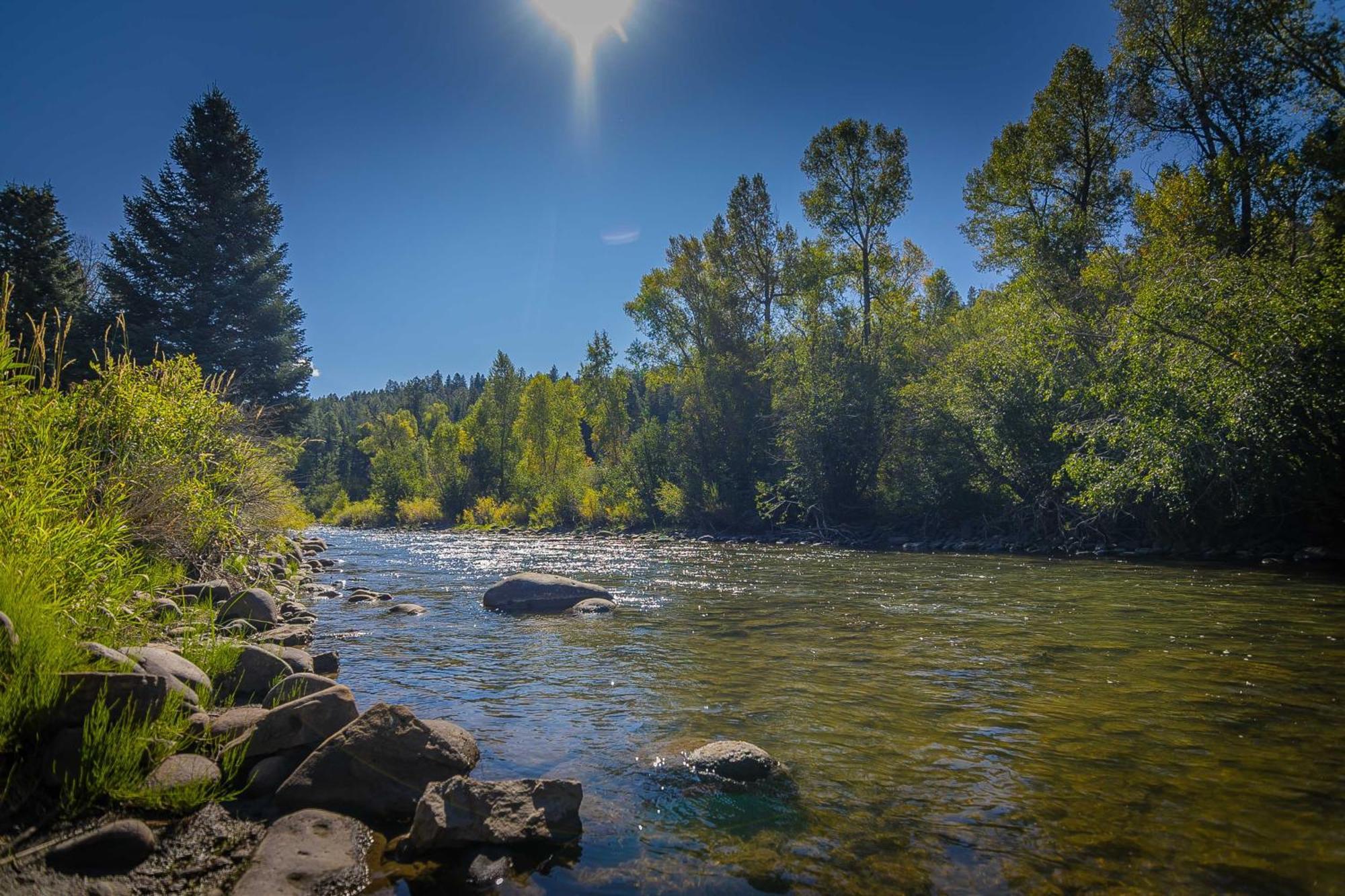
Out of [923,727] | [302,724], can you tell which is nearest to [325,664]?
[302,724]

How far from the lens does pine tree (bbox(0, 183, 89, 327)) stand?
72.4ft

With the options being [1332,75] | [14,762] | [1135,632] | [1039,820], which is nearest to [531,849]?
[14,762]

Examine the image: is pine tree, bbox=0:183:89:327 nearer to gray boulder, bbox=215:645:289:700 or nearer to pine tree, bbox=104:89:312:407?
pine tree, bbox=104:89:312:407

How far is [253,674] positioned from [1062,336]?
20.7 meters

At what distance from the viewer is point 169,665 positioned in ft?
15.7

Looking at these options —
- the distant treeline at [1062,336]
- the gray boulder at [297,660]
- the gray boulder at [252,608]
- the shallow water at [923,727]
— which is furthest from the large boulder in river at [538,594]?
the distant treeline at [1062,336]

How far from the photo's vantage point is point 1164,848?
11.8 ft

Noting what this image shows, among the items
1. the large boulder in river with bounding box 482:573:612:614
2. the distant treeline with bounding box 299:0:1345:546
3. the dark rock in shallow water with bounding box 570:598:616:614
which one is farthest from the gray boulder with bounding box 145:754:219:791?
the distant treeline with bounding box 299:0:1345:546

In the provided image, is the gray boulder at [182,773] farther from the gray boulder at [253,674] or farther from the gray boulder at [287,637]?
the gray boulder at [287,637]

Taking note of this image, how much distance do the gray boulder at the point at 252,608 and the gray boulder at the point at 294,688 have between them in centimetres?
348

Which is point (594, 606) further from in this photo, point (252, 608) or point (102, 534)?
point (102, 534)

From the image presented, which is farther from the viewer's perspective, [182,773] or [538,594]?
[538,594]

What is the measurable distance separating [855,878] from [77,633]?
4.99 metres

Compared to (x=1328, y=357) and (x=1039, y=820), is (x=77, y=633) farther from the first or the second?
(x=1328, y=357)
